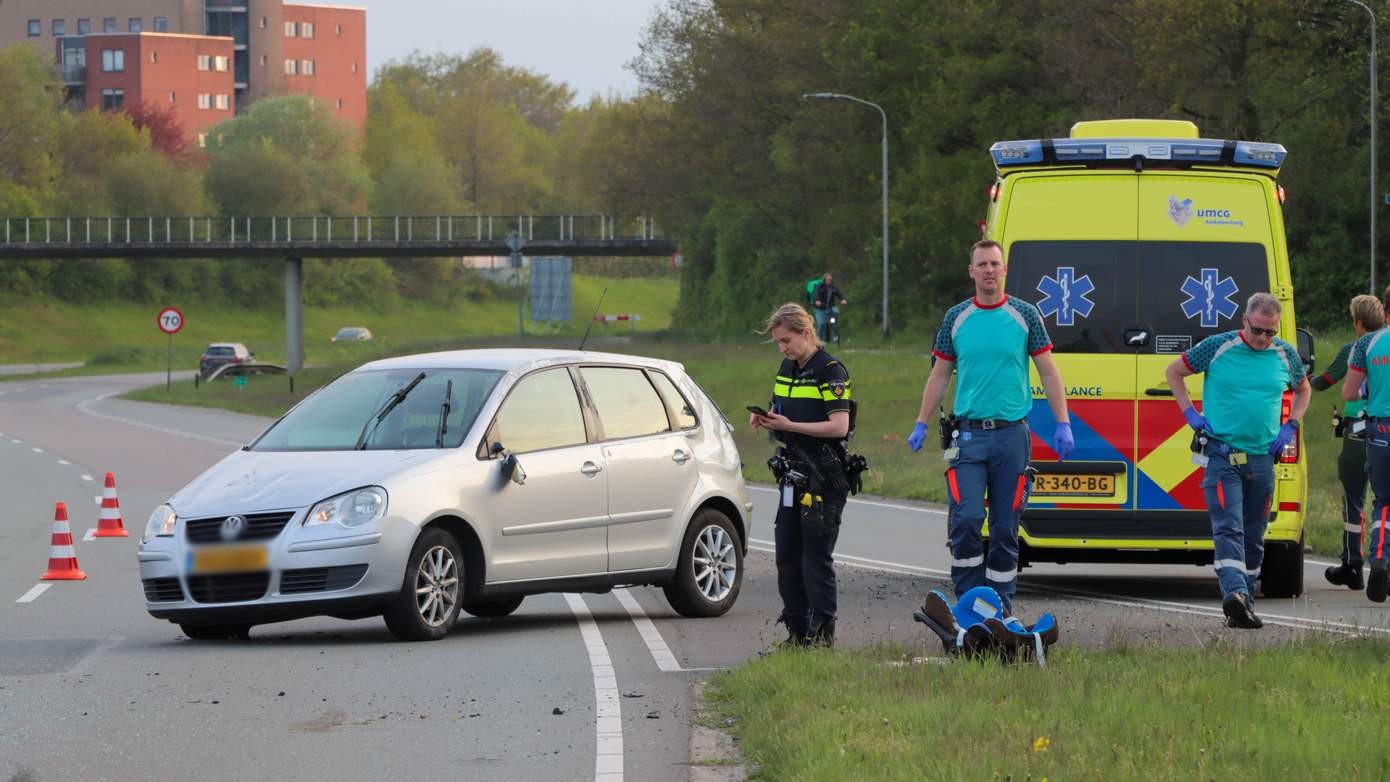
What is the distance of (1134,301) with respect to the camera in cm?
1386

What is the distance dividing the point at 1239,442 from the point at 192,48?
461ft

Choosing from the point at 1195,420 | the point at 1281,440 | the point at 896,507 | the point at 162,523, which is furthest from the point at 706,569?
the point at 896,507

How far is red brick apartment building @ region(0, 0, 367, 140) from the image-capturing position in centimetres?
14488

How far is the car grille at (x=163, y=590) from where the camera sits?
1166 centimetres

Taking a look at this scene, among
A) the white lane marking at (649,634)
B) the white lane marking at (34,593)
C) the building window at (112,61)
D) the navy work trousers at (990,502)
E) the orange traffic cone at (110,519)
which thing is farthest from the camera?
the building window at (112,61)

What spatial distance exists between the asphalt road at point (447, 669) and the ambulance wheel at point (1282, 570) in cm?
13

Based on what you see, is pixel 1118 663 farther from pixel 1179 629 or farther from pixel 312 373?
pixel 312 373

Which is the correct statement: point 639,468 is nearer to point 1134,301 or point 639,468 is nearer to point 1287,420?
point 1134,301

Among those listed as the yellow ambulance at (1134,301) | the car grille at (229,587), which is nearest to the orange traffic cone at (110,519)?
the car grille at (229,587)

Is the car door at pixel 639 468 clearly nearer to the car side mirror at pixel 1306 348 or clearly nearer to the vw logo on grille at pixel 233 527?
the vw logo on grille at pixel 233 527

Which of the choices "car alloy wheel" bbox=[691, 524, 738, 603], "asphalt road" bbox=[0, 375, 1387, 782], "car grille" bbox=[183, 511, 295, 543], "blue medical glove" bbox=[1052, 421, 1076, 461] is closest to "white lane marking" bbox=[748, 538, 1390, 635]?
"asphalt road" bbox=[0, 375, 1387, 782]

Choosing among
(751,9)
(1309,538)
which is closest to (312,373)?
(751,9)

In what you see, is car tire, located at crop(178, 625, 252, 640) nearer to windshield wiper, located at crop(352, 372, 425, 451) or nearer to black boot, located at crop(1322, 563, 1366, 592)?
windshield wiper, located at crop(352, 372, 425, 451)

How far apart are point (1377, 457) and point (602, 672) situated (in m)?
5.22
